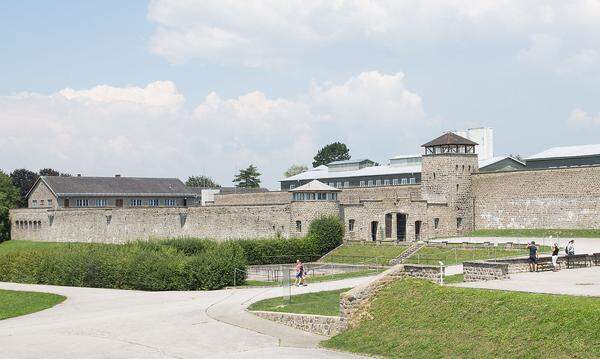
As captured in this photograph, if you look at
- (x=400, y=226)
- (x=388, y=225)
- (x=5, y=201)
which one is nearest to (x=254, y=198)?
(x=388, y=225)

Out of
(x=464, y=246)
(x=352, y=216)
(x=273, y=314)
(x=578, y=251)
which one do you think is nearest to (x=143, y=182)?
(x=352, y=216)

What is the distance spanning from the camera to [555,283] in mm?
25359

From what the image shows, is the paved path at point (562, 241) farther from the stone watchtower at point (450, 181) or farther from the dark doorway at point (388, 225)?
the dark doorway at point (388, 225)

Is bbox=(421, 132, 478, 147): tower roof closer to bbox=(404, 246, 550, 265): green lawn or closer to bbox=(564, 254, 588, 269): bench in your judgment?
bbox=(404, 246, 550, 265): green lawn

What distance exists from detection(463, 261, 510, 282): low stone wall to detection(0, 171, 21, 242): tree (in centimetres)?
7480

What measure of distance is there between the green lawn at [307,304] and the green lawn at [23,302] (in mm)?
9578

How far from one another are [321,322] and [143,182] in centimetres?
7771

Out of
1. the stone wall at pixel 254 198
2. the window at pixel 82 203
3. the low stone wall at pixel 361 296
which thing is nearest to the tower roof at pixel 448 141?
the stone wall at pixel 254 198

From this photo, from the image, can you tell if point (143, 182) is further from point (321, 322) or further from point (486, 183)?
point (321, 322)

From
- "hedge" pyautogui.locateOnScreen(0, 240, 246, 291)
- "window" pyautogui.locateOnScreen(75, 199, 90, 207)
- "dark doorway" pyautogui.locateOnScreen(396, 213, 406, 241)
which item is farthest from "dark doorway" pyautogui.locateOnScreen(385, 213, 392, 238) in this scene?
"window" pyautogui.locateOnScreen(75, 199, 90, 207)

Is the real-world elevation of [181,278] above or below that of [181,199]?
below

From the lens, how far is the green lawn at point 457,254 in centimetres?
4193

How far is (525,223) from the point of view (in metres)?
53.3

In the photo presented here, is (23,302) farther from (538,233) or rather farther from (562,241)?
(538,233)
